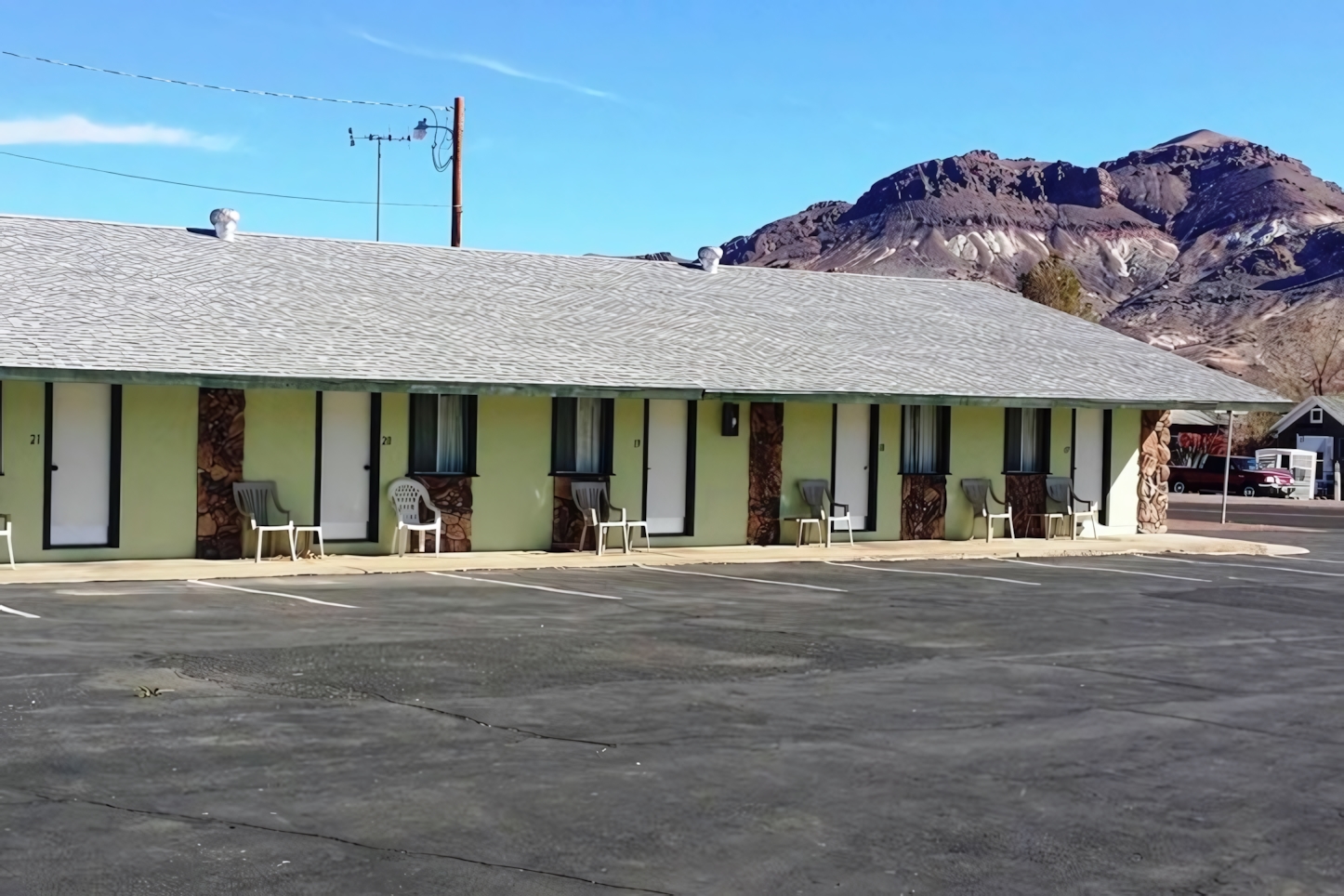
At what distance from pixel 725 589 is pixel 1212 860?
10340 millimetres

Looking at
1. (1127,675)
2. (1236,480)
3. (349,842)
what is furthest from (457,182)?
(1236,480)

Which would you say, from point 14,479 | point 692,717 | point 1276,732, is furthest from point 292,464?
point 1276,732

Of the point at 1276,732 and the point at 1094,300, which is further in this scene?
the point at 1094,300

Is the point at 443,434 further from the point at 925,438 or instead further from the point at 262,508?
the point at 925,438

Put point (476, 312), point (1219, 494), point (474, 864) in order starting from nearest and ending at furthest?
point (474, 864) → point (476, 312) → point (1219, 494)

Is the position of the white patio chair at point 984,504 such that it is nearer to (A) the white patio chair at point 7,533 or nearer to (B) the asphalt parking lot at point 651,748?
(B) the asphalt parking lot at point 651,748

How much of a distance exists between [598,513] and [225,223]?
752 cm

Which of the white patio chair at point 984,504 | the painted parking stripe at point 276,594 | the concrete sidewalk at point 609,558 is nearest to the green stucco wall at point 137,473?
the concrete sidewalk at point 609,558

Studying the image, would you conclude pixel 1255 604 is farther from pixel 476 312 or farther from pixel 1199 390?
pixel 476 312

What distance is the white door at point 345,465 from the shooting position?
1936cm

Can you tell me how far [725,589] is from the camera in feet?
55.7

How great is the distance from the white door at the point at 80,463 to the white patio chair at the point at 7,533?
47 centimetres

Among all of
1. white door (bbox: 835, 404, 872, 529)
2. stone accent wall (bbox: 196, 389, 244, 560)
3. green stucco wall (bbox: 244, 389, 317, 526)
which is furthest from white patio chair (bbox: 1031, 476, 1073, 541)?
stone accent wall (bbox: 196, 389, 244, 560)

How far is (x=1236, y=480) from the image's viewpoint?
55.5m
